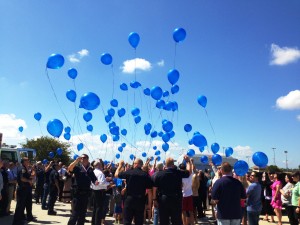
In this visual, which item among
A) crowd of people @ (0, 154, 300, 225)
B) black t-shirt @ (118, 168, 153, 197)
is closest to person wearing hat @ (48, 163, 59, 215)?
crowd of people @ (0, 154, 300, 225)

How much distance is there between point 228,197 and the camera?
192 inches

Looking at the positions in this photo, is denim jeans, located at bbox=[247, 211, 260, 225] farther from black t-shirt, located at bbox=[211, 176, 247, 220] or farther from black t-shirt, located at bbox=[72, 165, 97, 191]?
black t-shirt, located at bbox=[72, 165, 97, 191]

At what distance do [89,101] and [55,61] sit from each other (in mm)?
1564

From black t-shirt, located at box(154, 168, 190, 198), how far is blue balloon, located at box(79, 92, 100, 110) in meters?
4.22

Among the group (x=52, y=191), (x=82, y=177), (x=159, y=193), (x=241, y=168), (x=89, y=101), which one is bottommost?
(x=52, y=191)

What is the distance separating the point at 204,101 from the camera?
11.5 metres

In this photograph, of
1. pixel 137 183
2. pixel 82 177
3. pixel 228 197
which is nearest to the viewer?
pixel 228 197

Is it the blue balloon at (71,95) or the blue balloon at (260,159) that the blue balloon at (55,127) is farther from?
the blue balloon at (260,159)

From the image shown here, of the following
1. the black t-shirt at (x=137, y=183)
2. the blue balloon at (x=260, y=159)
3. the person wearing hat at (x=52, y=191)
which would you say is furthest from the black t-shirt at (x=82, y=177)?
the blue balloon at (x=260, y=159)

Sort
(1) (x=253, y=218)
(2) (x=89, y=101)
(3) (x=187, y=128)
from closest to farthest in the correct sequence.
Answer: (1) (x=253, y=218), (2) (x=89, y=101), (3) (x=187, y=128)

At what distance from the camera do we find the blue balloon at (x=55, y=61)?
355 inches

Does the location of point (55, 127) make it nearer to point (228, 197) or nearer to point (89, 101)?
point (89, 101)

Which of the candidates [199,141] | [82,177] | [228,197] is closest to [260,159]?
[199,141]

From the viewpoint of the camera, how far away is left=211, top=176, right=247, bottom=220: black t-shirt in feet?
15.9
